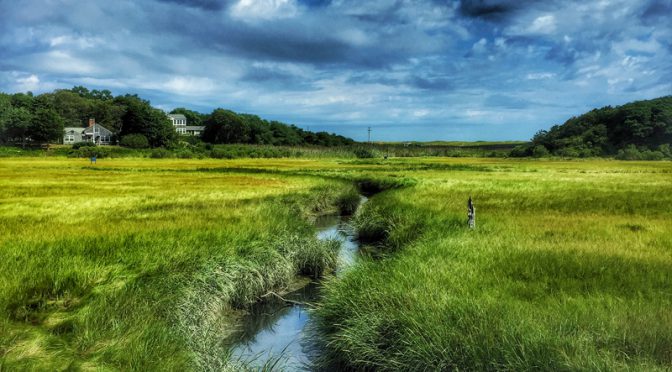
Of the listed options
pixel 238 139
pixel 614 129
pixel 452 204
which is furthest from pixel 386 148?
pixel 452 204

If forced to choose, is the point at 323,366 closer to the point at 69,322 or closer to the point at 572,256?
the point at 69,322

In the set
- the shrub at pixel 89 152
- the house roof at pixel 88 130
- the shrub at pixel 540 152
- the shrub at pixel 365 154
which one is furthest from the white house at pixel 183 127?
the shrub at pixel 540 152

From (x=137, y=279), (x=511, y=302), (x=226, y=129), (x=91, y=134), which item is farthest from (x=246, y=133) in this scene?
(x=511, y=302)

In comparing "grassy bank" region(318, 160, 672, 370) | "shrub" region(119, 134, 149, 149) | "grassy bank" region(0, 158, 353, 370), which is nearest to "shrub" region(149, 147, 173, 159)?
"shrub" region(119, 134, 149, 149)

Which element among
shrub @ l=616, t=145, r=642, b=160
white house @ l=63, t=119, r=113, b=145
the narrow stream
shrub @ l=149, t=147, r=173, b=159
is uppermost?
white house @ l=63, t=119, r=113, b=145

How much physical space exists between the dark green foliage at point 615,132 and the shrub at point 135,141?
333ft

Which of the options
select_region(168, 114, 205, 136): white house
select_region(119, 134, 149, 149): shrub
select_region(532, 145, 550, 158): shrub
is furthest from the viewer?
select_region(168, 114, 205, 136): white house

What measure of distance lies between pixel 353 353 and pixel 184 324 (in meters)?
2.97

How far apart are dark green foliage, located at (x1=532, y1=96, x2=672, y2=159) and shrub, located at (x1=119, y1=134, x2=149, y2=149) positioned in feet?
333

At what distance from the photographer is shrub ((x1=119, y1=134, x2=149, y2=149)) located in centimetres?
10650

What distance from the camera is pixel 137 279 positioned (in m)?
8.65

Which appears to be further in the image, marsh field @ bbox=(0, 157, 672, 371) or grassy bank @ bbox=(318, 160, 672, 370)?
marsh field @ bbox=(0, 157, 672, 371)

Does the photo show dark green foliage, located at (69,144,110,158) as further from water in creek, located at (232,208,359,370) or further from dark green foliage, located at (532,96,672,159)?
dark green foliage, located at (532,96,672,159)

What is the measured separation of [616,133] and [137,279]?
14988 cm
